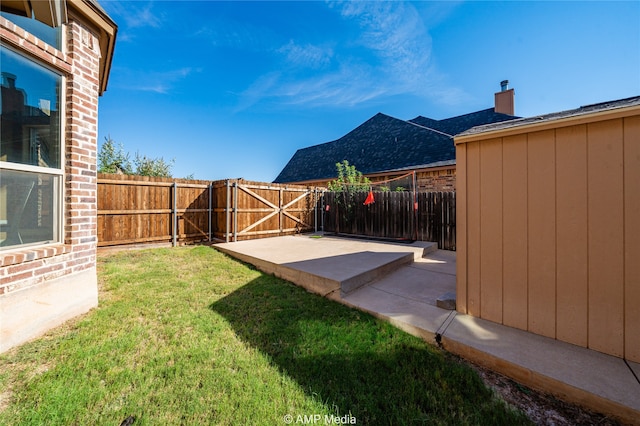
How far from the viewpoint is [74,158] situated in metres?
2.78

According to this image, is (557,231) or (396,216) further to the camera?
(396,216)

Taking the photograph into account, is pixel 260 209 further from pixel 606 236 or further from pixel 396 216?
pixel 606 236

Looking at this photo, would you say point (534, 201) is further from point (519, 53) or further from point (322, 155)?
point (322, 155)

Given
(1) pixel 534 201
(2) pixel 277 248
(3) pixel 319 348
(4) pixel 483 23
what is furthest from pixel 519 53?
(3) pixel 319 348

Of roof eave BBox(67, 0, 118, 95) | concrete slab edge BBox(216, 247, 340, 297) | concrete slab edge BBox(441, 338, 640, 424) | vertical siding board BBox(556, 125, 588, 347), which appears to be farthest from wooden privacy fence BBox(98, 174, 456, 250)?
concrete slab edge BBox(441, 338, 640, 424)

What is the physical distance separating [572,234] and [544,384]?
53.9 inches

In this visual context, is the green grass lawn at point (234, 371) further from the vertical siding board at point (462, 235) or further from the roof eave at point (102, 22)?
the roof eave at point (102, 22)

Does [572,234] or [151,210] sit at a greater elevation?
[151,210]

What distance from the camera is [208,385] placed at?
183 cm

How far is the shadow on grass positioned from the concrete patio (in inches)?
9.6

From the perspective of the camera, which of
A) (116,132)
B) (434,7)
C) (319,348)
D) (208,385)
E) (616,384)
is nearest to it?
(616,384)

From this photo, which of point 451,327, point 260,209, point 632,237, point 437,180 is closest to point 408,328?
point 451,327

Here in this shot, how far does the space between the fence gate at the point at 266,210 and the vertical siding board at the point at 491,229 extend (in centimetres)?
675

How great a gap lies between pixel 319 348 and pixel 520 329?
2144 mm
